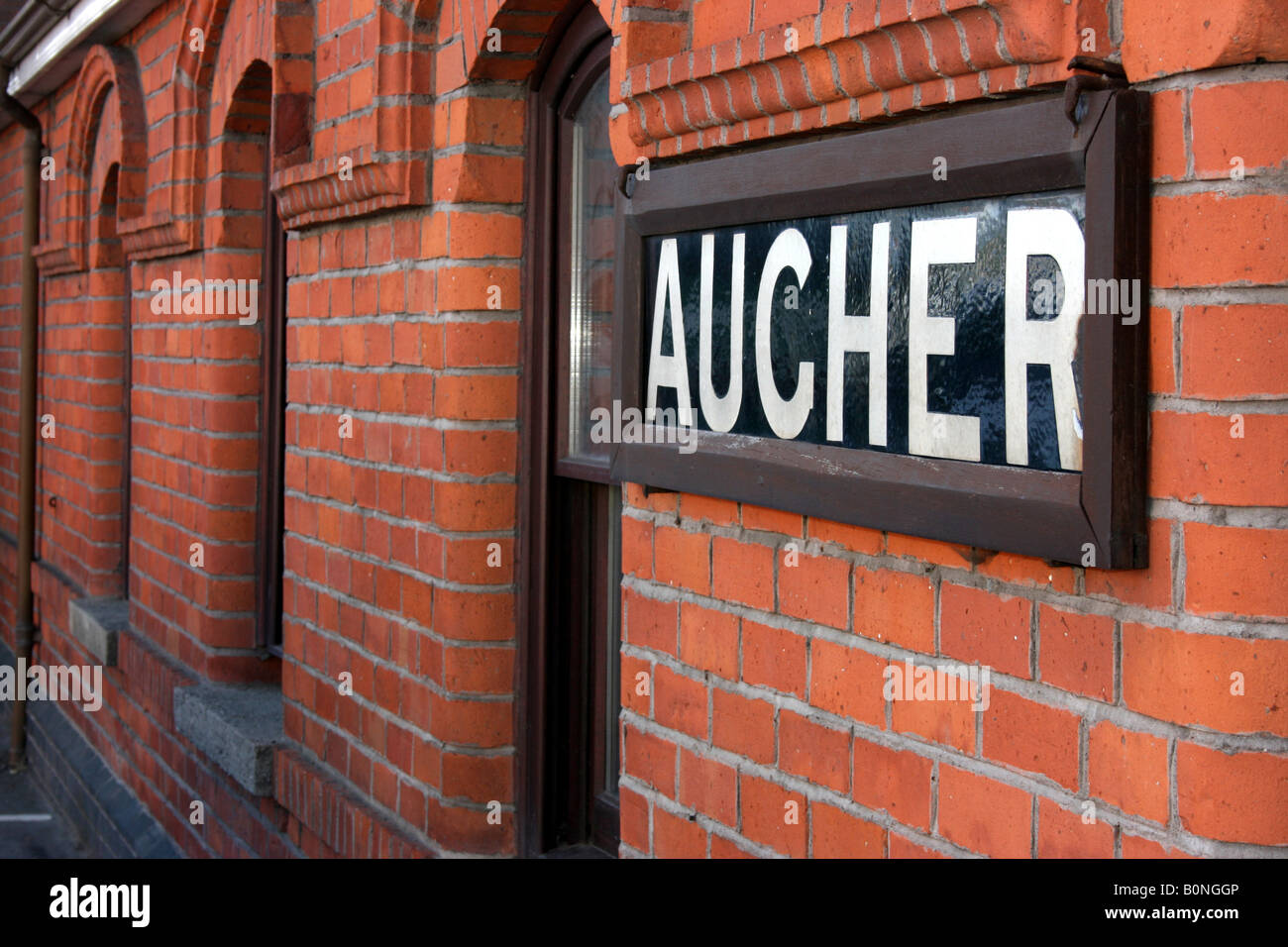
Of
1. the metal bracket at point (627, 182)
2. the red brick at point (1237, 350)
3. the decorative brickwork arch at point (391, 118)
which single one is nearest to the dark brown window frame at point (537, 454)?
the decorative brickwork arch at point (391, 118)

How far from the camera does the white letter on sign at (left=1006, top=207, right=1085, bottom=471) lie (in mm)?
1462

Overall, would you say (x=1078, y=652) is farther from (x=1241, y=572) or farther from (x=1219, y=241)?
(x=1219, y=241)

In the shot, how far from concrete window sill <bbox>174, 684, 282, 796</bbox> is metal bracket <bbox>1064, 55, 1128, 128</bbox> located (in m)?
3.15

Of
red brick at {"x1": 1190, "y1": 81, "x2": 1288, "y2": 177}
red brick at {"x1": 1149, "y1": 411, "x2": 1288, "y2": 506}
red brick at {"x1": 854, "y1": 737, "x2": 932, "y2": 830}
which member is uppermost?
red brick at {"x1": 1190, "y1": 81, "x2": 1288, "y2": 177}

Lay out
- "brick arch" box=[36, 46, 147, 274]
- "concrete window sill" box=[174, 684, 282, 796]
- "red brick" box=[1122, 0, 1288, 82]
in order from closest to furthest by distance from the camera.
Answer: "red brick" box=[1122, 0, 1288, 82]
"concrete window sill" box=[174, 684, 282, 796]
"brick arch" box=[36, 46, 147, 274]

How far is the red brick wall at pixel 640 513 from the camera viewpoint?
1390mm

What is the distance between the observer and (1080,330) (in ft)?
4.76

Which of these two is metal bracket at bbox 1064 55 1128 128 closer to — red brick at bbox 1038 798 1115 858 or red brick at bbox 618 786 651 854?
red brick at bbox 1038 798 1115 858

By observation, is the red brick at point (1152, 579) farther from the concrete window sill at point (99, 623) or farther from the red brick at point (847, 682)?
the concrete window sill at point (99, 623)

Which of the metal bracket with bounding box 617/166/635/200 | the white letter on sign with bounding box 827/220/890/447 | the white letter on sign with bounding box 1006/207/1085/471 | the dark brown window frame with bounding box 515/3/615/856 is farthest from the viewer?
the dark brown window frame with bounding box 515/3/615/856

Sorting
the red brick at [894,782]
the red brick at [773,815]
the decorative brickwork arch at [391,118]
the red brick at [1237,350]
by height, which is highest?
the decorative brickwork arch at [391,118]

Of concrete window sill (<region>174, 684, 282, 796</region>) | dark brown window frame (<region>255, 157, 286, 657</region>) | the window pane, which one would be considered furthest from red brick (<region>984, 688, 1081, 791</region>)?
dark brown window frame (<region>255, 157, 286, 657</region>)

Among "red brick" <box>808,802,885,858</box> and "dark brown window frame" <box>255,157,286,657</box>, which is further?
"dark brown window frame" <box>255,157,286,657</box>

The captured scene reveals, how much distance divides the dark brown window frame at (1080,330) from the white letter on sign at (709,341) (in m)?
0.03
